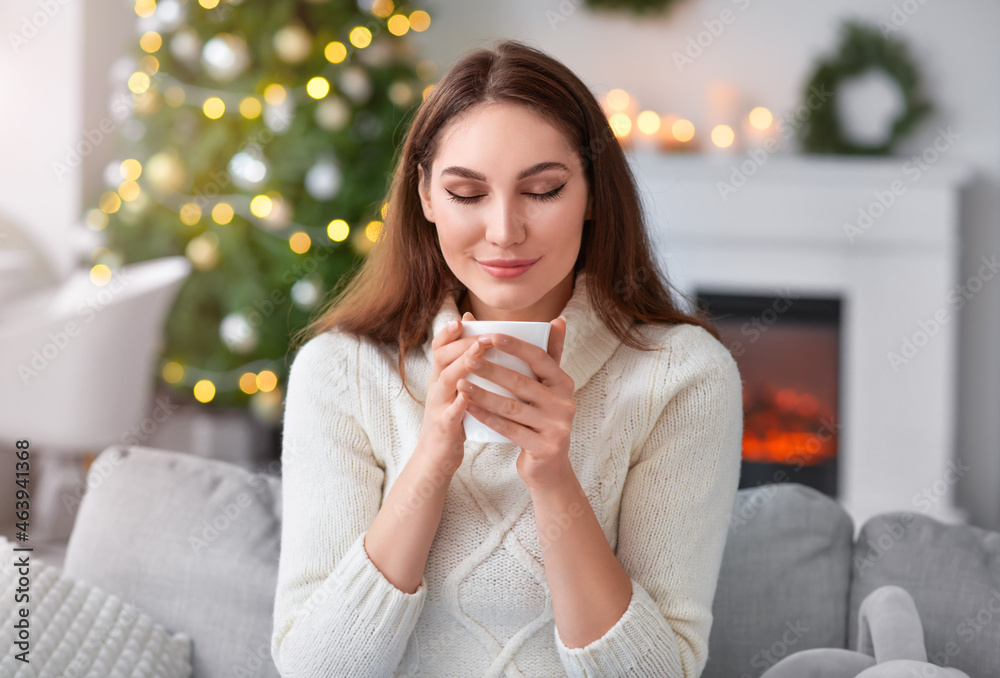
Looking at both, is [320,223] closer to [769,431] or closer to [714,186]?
[714,186]

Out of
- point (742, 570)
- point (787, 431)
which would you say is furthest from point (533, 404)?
point (787, 431)

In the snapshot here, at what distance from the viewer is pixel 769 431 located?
3824 millimetres

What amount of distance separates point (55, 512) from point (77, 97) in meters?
1.93

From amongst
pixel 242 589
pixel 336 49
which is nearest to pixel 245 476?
pixel 242 589

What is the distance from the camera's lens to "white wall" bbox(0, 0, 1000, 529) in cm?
369

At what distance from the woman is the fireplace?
2662 mm

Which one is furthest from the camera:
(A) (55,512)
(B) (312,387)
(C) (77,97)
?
(C) (77,97)

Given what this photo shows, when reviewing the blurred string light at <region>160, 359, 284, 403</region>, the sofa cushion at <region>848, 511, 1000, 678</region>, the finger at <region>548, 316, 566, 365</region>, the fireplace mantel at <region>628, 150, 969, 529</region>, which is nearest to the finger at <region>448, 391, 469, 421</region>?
the finger at <region>548, 316, 566, 365</region>

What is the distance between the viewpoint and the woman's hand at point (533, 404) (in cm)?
92

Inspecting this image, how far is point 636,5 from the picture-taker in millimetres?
3916

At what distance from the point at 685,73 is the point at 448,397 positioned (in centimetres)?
333

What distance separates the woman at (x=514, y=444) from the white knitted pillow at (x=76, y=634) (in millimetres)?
221

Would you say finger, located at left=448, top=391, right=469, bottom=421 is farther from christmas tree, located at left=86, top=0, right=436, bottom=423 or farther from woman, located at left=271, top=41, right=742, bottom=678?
christmas tree, located at left=86, top=0, right=436, bottom=423

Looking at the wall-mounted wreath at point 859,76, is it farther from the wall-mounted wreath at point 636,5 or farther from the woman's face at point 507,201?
the woman's face at point 507,201
